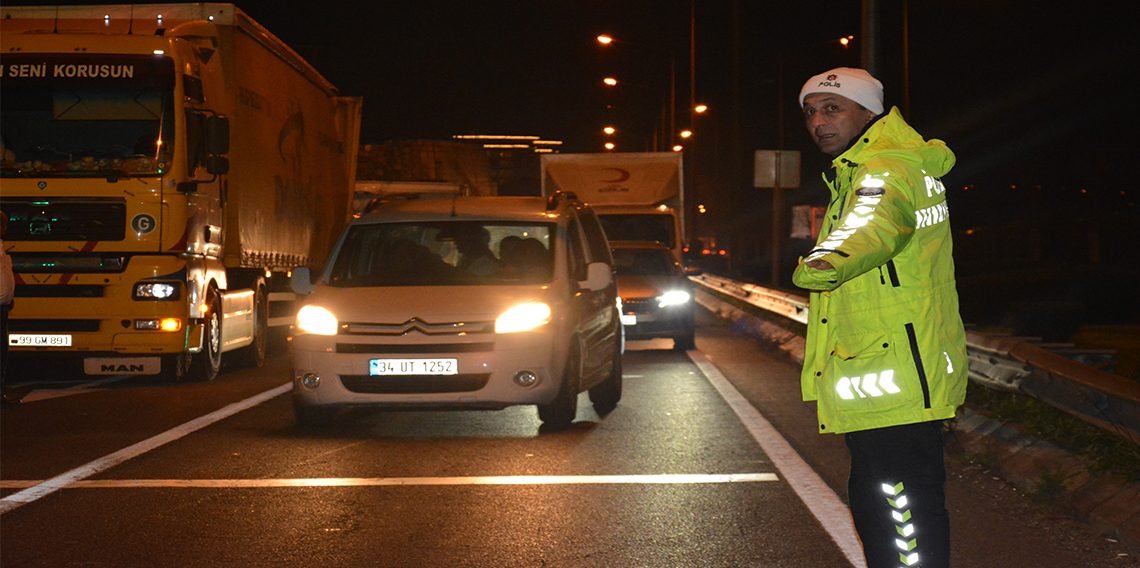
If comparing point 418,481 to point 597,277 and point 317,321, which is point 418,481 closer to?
point 317,321

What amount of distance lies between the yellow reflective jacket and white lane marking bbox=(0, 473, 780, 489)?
370 cm

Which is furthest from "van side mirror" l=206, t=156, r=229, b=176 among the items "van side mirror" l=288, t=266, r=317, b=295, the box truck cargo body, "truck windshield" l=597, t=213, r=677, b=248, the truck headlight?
the box truck cargo body

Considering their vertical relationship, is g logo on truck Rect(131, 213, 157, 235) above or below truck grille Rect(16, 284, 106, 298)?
above

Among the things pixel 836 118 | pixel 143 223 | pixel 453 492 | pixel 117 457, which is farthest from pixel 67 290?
pixel 836 118

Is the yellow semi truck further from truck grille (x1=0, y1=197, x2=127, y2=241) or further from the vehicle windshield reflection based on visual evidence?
the vehicle windshield reflection

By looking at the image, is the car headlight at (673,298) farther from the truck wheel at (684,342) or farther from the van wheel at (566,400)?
the van wheel at (566,400)

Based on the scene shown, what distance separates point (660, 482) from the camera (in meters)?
7.30

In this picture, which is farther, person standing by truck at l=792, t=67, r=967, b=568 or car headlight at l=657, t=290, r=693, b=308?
car headlight at l=657, t=290, r=693, b=308

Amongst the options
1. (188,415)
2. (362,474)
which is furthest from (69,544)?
(188,415)

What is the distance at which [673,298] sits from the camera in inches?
645

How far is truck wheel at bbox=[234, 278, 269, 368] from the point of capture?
583 inches

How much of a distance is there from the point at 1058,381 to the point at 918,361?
11.2 ft

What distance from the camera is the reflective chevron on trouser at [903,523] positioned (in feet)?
11.9

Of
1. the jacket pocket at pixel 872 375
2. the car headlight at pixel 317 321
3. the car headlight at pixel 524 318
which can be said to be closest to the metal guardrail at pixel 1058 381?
the jacket pocket at pixel 872 375
